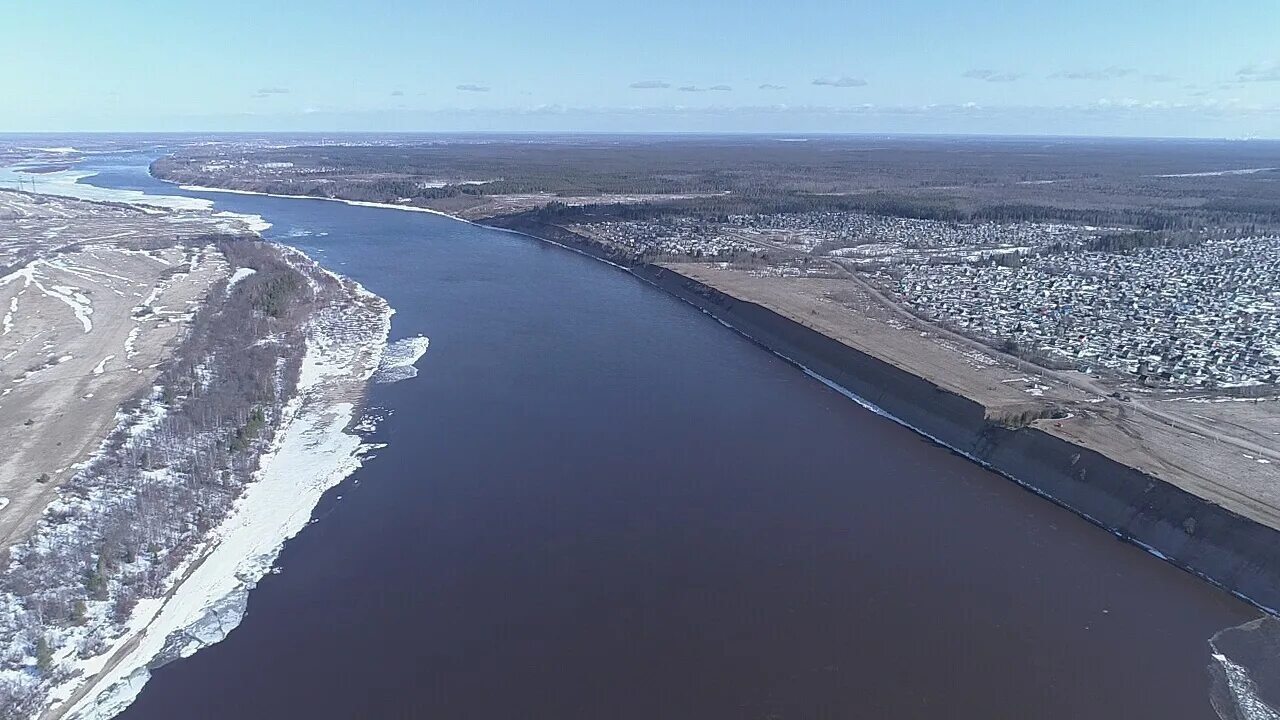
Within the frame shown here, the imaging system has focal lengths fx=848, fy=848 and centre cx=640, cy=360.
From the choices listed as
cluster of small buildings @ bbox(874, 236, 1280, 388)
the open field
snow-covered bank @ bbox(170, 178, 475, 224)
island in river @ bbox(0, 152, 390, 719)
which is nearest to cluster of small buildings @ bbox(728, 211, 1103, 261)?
the open field

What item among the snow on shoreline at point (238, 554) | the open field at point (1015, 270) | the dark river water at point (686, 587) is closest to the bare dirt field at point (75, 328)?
the snow on shoreline at point (238, 554)

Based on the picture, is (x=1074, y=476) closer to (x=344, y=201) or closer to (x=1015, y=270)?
(x=1015, y=270)

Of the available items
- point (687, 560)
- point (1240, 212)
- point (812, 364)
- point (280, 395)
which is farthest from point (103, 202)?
point (1240, 212)

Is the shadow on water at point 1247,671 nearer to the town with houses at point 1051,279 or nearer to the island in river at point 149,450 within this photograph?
the town with houses at point 1051,279

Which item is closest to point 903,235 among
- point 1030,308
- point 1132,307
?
point 1030,308

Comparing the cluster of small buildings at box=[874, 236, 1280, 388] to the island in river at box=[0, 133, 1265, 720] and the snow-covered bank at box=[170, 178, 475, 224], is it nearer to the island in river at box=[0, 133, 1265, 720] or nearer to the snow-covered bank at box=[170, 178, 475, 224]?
the island in river at box=[0, 133, 1265, 720]
